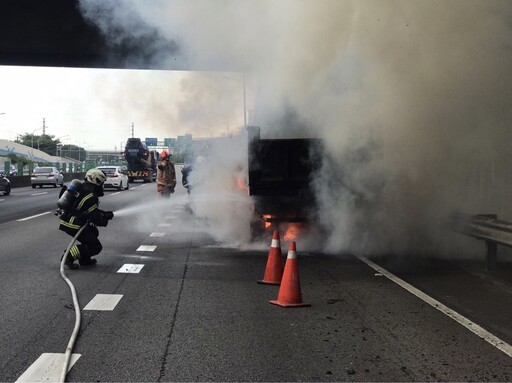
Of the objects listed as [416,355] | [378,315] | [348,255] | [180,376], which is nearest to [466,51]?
[348,255]

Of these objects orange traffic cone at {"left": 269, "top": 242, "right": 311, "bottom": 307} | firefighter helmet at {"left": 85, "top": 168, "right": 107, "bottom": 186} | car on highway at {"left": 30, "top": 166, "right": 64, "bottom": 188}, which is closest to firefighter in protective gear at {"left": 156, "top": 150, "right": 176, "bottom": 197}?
firefighter helmet at {"left": 85, "top": 168, "right": 107, "bottom": 186}

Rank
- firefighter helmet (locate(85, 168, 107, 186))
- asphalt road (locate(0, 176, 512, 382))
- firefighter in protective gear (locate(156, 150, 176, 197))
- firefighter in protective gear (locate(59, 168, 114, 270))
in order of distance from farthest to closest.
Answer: firefighter in protective gear (locate(156, 150, 176, 197)) < firefighter helmet (locate(85, 168, 107, 186)) < firefighter in protective gear (locate(59, 168, 114, 270)) < asphalt road (locate(0, 176, 512, 382))

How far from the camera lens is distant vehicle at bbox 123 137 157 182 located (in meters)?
46.6

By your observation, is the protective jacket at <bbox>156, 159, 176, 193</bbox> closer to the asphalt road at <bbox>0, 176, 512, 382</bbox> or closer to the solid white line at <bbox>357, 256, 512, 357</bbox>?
the asphalt road at <bbox>0, 176, 512, 382</bbox>

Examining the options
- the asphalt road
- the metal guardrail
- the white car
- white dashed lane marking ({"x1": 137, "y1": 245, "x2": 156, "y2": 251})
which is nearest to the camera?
the asphalt road

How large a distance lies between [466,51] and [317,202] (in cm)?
331

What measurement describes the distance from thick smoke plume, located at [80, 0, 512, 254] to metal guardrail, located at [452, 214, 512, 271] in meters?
0.91

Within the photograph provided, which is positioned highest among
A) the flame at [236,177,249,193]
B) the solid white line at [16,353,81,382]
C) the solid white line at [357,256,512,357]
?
the flame at [236,177,249,193]

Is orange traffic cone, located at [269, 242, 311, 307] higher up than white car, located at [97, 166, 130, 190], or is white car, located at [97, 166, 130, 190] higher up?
white car, located at [97, 166, 130, 190]

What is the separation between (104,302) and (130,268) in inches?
87.7

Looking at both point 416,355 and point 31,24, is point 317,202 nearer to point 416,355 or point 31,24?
point 416,355

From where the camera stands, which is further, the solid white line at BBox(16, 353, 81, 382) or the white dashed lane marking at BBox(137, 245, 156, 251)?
the white dashed lane marking at BBox(137, 245, 156, 251)

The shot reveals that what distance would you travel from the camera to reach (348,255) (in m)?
9.66

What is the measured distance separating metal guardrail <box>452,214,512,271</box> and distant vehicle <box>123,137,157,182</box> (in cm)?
3995
